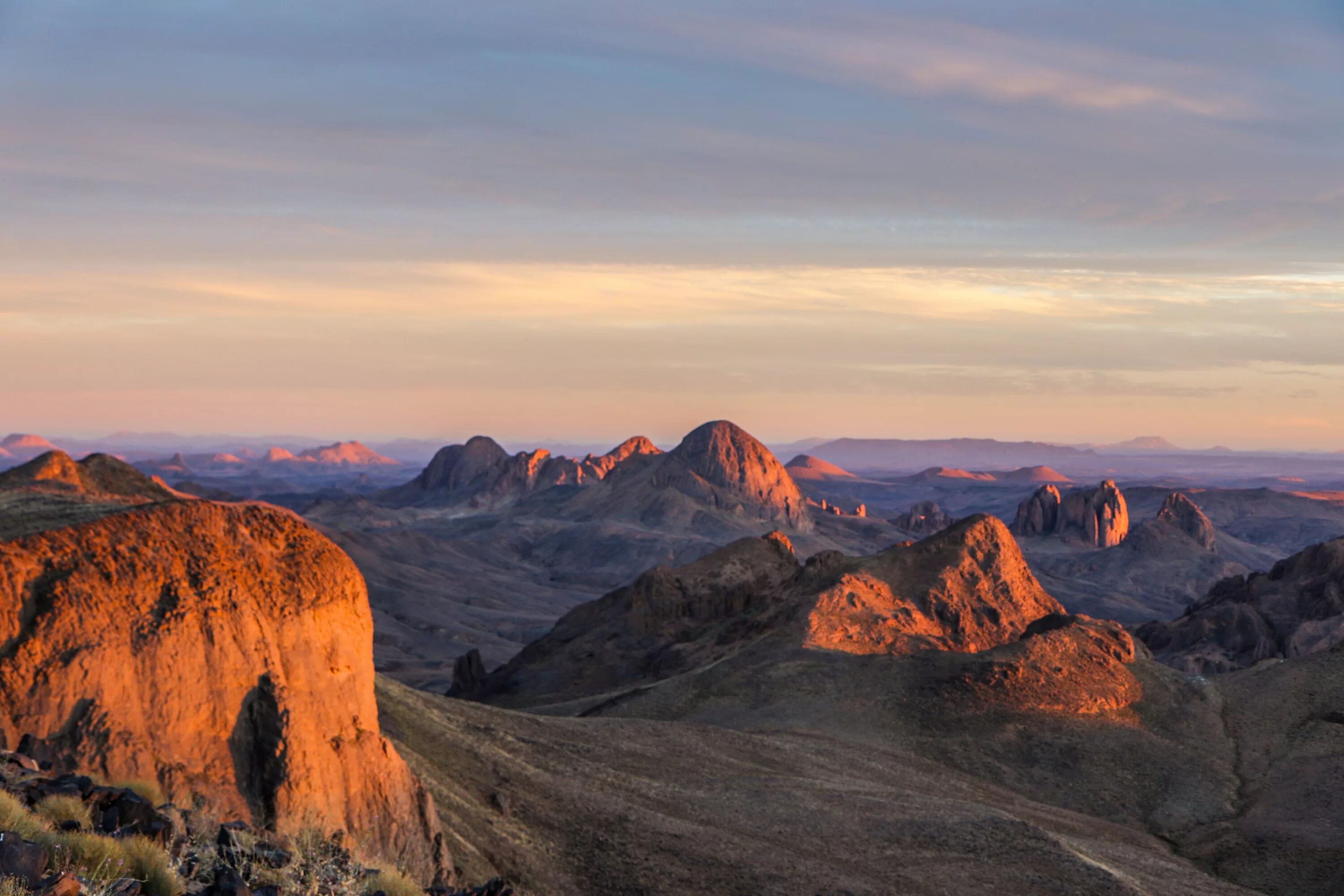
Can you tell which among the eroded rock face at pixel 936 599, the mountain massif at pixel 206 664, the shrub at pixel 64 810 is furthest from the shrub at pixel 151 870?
the eroded rock face at pixel 936 599

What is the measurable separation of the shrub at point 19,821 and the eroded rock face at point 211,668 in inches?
237

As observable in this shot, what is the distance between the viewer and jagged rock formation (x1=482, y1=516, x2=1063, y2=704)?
2643 inches

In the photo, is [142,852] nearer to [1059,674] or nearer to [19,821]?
[19,821]

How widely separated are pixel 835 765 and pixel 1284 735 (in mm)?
25677

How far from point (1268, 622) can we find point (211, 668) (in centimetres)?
9250

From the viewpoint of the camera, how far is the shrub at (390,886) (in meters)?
14.3

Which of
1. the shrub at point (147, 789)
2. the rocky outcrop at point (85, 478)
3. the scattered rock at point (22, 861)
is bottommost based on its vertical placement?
the shrub at point (147, 789)

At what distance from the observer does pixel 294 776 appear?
19109 mm

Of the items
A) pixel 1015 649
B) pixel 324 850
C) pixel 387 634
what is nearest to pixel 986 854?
pixel 324 850

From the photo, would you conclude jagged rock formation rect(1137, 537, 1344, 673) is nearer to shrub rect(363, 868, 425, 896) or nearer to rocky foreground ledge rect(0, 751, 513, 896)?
shrub rect(363, 868, 425, 896)

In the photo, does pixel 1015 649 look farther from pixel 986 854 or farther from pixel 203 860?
pixel 203 860

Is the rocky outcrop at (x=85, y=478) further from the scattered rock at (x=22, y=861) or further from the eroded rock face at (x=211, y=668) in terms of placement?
the scattered rock at (x=22, y=861)

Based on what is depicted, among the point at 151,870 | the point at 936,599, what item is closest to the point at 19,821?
the point at 151,870

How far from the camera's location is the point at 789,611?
69438mm
